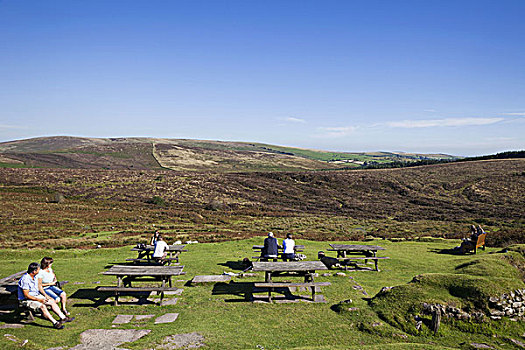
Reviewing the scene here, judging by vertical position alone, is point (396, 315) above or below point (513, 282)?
below

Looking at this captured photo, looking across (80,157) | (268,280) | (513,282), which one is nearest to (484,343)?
(513,282)

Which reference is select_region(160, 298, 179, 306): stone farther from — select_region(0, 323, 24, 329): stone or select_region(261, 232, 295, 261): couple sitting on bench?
select_region(261, 232, 295, 261): couple sitting on bench

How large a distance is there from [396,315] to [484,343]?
2.25 metres

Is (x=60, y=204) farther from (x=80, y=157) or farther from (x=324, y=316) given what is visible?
(x=80, y=157)

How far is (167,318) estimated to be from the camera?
9.95 meters

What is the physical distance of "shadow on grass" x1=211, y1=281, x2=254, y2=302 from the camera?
12.2m

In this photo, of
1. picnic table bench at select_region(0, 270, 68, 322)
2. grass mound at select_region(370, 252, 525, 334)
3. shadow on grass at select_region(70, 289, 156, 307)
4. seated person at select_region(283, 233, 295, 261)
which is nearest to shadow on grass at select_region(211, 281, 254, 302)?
seated person at select_region(283, 233, 295, 261)

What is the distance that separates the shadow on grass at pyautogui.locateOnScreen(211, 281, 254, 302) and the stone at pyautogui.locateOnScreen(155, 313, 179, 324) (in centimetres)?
218

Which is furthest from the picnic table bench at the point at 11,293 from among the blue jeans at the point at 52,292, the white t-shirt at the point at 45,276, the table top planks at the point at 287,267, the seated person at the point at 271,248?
the seated person at the point at 271,248

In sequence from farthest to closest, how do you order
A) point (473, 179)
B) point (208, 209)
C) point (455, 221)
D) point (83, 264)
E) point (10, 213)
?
point (473, 179) → point (208, 209) → point (455, 221) → point (10, 213) → point (83, 264)

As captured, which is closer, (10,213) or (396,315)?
(396,315)

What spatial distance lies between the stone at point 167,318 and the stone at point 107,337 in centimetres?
77

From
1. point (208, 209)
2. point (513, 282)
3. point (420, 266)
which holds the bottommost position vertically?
point (208, 209)

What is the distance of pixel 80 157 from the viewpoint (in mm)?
139875
